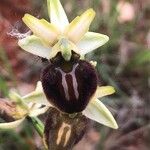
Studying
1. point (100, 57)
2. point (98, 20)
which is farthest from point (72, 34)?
point (98, 20)

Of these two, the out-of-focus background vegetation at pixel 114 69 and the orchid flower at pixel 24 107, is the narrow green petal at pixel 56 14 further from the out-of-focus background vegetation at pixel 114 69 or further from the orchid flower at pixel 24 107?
the out-of-focus background vegetation at pixel 114 69

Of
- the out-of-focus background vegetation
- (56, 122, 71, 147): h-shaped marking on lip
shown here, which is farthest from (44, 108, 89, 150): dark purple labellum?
the out-of-focus background vegetation

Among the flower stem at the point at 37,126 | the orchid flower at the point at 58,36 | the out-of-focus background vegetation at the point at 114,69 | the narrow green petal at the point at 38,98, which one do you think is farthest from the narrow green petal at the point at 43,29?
the out-of-focus background vegetation at the point at 114,69

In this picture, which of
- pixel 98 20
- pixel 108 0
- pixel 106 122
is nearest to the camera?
pixel 106 122

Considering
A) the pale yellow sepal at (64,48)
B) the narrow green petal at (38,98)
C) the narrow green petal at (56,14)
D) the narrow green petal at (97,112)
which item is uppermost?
the narrow green petal at (56,14)

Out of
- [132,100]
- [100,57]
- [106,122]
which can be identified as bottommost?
[132,100]

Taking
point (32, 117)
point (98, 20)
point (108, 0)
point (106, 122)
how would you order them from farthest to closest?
point (108, 0), point (98, 20), point (32, 117), point (106, 122)

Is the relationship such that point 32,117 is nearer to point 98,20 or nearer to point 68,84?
point 68,84
